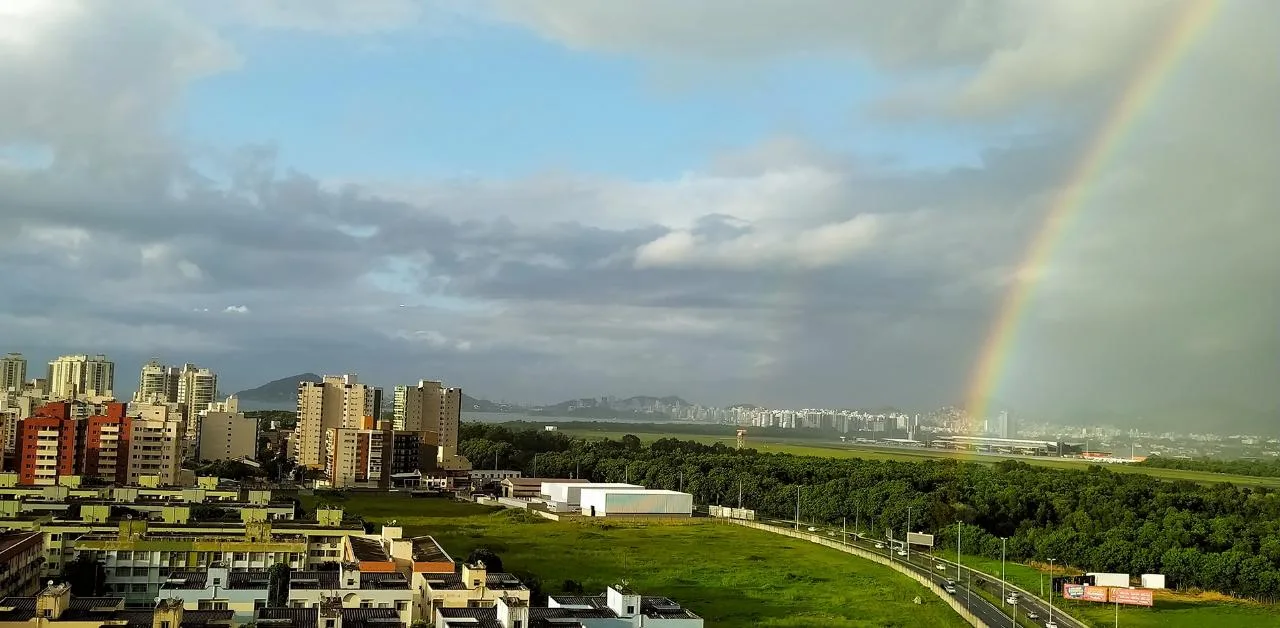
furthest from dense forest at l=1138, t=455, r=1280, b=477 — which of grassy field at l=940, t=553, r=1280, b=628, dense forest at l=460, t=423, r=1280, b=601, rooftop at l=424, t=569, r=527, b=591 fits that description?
rooftop at l=424, t=569, r=527, b=591

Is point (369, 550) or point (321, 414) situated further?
point (321, 414)

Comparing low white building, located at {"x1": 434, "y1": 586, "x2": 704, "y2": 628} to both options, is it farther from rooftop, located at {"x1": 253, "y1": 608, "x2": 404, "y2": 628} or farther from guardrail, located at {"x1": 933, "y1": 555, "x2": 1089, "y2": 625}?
guardrail, located at {"x1": 933, "y1": 555, "x2": 1089, "y2": 625}

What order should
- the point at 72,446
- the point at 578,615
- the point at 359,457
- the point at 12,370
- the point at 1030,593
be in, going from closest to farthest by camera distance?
the point at 578,615
the point at 1030,593
the point at 72,446
the point at 359,457
the point at 12,370

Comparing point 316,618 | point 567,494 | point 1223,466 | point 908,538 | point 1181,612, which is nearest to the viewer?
point 316,618

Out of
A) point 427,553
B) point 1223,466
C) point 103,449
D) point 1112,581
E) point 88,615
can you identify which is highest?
point 103,449

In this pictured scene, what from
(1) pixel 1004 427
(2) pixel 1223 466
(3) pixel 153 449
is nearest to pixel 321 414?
(3) pixel 153 449

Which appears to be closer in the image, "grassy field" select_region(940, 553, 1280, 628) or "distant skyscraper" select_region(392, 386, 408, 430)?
"grassy field" select_region(940, 553, 1280, 628)

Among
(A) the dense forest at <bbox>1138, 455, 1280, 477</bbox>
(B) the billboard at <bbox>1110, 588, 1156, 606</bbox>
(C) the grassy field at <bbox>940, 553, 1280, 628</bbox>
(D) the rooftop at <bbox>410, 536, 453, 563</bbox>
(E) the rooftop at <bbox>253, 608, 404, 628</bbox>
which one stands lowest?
(C) the grassy field at <bbox>940, 553, 1280, 628</bbox>

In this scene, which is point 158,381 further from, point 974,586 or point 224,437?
point 974,586
